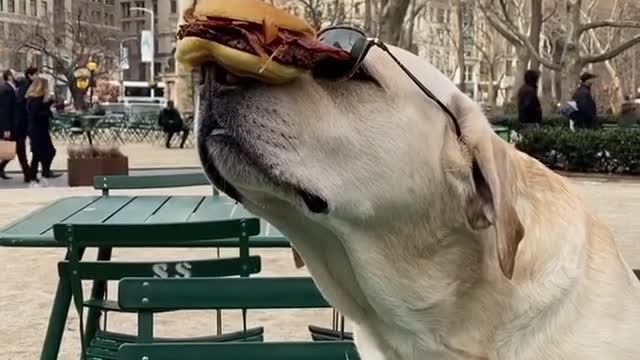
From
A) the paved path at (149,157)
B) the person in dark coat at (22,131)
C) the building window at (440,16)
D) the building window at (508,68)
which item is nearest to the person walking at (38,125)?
the person in dark coat at (22,131)

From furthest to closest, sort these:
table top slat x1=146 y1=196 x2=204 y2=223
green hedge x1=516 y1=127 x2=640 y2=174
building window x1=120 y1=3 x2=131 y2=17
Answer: building window x1=120 y1=3 x2=131 y2=17 → green hedge x1=516 y1=127 x2=640 y2=174 → table top slat x1=146 y1=196 x2=204 y2=223

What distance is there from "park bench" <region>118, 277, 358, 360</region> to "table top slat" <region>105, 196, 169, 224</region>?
1.87 m

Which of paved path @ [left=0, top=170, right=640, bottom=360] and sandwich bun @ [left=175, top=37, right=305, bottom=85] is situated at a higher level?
sandwich bun @ [left=175, top=37, right=305, bottom=85]

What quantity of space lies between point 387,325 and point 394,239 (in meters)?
0.19

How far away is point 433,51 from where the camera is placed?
71.6 m

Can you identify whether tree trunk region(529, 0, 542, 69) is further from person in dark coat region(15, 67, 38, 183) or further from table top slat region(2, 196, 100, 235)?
table top slat region(2, 196, 100, 235)

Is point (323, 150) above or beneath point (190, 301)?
above

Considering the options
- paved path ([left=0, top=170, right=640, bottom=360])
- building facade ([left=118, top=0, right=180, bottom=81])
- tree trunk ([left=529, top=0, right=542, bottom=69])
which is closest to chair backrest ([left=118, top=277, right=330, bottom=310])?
paved path ([left=0, top=170, right=640, bottom=360])

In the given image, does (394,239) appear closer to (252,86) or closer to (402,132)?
(402,132)

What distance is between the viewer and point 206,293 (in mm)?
2809

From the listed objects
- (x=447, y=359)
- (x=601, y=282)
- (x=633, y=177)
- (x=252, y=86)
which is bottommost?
(x=633, y=177)

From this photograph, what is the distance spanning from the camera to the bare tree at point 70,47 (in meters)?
64.3

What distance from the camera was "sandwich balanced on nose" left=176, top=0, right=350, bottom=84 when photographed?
5.32ft

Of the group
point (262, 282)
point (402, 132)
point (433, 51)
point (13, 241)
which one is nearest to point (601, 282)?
point (402, 132)
